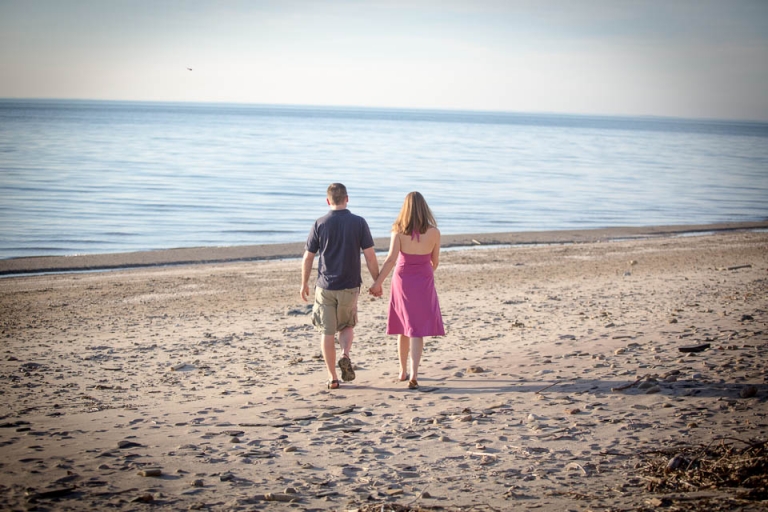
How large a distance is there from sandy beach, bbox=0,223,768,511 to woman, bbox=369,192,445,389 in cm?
63

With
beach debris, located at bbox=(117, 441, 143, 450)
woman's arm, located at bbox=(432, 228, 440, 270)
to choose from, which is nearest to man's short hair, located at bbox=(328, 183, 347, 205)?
woman's arm, located at bbox=(432, 228, 440, 270)

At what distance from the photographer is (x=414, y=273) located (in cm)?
599

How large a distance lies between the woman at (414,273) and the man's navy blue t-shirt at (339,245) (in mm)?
253

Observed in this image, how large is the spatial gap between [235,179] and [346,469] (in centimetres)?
3010

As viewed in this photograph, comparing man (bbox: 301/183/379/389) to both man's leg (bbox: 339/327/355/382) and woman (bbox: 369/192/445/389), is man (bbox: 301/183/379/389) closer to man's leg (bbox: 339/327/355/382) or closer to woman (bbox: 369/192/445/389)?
man's leg (bbox: 339/327/355/382)

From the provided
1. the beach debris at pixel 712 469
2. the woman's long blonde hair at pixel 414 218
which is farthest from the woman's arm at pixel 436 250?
the beach debris at pixel 712 469

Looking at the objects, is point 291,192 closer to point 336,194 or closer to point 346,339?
point 346,339

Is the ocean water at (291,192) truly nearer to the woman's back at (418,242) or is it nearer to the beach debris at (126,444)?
the woman's back at (418,242)

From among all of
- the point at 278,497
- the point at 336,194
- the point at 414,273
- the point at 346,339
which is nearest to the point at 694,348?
the point at 414,273

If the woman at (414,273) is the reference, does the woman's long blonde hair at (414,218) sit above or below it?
above

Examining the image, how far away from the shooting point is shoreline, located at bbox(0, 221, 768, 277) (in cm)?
1480

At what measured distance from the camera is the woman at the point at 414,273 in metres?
5.89

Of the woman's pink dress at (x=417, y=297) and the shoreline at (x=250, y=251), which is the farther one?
the shoreline at (x=250, y=251)

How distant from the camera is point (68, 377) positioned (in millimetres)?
6809
